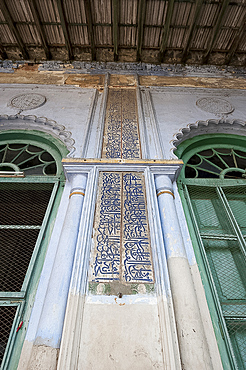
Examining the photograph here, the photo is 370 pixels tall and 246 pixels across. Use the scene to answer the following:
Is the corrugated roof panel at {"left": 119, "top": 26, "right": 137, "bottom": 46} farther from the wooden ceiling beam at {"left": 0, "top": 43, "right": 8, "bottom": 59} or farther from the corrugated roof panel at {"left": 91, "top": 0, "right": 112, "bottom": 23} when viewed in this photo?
the wooden ceiling beam at {"left": 0, "top": 43, "right": 8, "bottom": 59}

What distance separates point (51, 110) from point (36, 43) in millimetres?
1684

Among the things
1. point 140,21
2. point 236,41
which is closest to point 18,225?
point 140,21

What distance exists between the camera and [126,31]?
4.31 m

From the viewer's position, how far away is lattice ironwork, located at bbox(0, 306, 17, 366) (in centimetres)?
170

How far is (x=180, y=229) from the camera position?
2.18m

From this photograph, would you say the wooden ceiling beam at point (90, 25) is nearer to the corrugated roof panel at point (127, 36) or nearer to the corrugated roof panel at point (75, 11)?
the corrugated roof panel at point (75, 11)

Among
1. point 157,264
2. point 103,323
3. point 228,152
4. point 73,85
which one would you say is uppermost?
point 73,85

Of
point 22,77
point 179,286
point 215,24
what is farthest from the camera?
point 22,77

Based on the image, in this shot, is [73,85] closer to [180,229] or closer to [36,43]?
[36,43]

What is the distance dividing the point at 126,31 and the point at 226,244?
3802 mm

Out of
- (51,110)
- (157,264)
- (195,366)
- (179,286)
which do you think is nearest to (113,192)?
(157,264)

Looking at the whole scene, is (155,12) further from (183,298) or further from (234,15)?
(183,298)

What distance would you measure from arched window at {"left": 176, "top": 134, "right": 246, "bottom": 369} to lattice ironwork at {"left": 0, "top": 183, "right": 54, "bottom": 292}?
4.73ft

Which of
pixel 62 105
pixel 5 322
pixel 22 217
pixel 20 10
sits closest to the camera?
pixel 5 322
